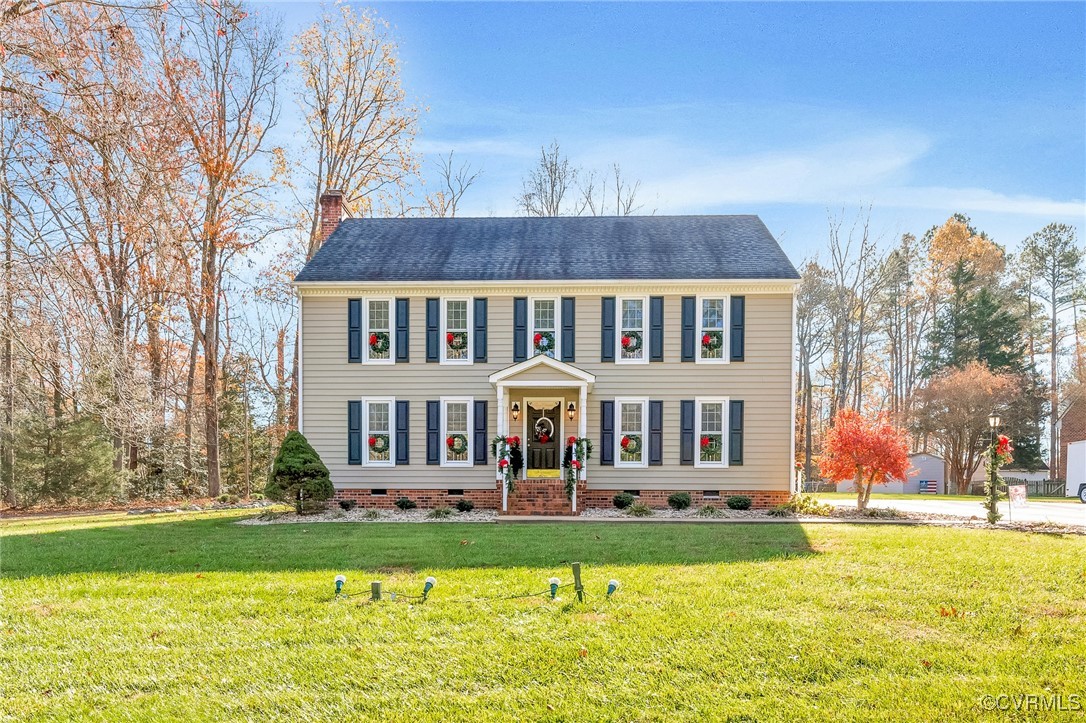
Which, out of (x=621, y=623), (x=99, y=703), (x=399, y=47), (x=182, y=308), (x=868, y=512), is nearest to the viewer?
(x=99, y=703)

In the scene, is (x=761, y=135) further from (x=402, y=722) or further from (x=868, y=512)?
(x=402, y=722)

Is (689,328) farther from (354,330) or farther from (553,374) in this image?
(354,330)

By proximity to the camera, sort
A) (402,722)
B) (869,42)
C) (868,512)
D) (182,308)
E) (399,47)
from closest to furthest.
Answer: (402,722) < (869,42) < (868,512) < (182,308) < (399,47)

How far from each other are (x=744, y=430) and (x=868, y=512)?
3165 millimetres

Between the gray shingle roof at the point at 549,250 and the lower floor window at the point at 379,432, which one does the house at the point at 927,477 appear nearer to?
the gray shingle roof at the point at 549,250

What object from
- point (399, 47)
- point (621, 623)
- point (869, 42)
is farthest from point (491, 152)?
point (621, 623)

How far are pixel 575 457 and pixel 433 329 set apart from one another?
4714 millimetres

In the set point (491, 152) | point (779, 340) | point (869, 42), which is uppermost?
point (491, 152)

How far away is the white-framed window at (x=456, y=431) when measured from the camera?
16.7 meters

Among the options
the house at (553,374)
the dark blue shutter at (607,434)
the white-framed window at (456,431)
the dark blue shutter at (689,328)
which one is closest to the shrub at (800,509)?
the house at (553,374)

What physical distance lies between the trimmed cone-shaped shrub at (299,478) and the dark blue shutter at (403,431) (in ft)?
6.13

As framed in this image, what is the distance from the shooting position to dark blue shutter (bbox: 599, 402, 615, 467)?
652 inches

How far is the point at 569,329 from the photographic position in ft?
55.2

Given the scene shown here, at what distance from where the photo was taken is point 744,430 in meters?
16.4
